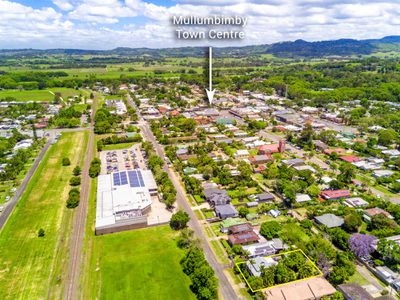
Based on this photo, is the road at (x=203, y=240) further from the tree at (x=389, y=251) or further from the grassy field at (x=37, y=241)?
the tree at (x=389, y=251)

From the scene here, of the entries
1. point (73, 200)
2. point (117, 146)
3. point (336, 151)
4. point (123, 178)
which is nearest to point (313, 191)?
point (336, 151)

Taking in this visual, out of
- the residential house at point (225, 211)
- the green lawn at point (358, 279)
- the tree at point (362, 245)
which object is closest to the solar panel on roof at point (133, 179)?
the residential house at point (225, 211)

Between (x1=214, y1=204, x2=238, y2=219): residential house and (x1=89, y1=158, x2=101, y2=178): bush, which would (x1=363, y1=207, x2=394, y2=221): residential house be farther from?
(x1=89, y1=158, x2=101, y2=178): bush

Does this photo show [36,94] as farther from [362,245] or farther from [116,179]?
[362,245]

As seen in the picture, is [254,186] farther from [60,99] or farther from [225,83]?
[225,83]

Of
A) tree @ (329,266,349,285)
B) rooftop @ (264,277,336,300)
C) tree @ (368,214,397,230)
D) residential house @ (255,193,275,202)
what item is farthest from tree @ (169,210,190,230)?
tree @ (368,214,397,230)

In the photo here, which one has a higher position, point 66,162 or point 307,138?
point 307,138
